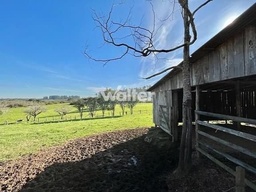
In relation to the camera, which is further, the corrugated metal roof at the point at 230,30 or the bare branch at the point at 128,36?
the bare branch at the point at 128,36

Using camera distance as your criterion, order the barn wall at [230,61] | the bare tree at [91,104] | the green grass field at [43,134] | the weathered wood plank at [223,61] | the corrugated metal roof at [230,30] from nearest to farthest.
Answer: the corrugated metal roof at [230,30]
the barn wall at [230,61]
the weathered wood plank at [223,61]
the green grass field at [43,134]
the bare tree at [91,104]

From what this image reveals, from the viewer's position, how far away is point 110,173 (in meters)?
8.13

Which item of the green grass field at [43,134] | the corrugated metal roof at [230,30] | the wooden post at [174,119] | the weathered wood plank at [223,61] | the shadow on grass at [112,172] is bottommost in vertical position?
the green grass field at [43,134]

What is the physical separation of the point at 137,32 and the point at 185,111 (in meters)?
2.77

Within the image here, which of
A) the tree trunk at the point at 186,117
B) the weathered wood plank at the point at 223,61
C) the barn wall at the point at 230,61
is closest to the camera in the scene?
the barn wall at the point at 230,61

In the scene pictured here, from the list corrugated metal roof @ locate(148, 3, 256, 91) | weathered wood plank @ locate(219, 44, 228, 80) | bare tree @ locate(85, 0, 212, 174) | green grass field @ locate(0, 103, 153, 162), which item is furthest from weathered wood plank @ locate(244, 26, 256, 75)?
green grass field @ locate(0, 103, 153, 162)

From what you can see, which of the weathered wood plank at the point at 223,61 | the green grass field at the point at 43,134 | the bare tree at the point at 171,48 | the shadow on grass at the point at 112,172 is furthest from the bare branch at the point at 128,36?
the green grass field at the point at 43,134

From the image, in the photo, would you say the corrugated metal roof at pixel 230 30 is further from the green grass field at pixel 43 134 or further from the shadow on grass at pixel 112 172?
the green grass field at pixel 43 134

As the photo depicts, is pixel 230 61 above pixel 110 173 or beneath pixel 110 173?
above

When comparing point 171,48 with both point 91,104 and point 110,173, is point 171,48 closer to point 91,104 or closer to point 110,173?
point 110,173

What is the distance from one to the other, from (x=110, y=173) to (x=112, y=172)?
0.40 ft

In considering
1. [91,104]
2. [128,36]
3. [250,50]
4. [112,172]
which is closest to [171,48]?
[128,36]

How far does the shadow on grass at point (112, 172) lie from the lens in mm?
6973

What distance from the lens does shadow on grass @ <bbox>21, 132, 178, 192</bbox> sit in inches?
275
